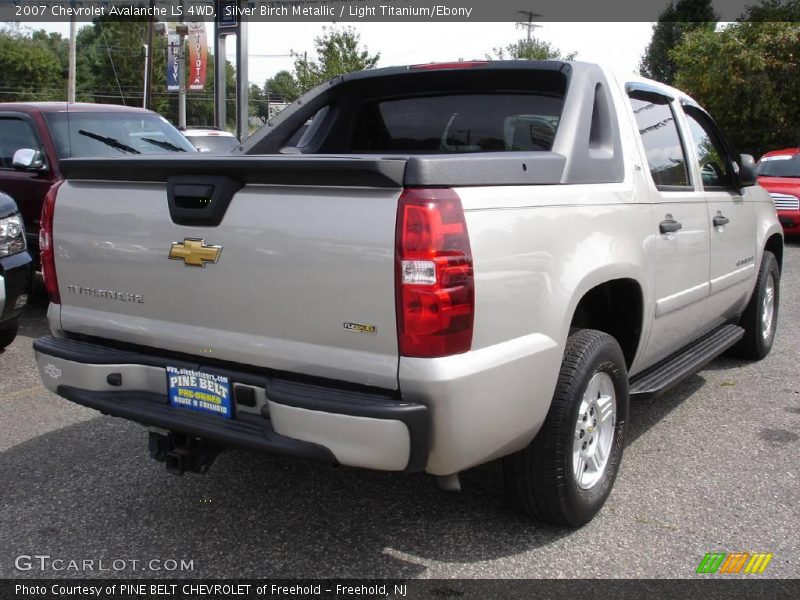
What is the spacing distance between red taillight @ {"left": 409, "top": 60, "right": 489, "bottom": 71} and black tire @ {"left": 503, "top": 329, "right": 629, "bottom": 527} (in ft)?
4.95

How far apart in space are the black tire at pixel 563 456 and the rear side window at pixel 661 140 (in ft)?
3.65

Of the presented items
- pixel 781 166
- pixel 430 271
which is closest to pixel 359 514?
pixel 430 271

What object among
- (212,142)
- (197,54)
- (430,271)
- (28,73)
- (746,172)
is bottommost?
(430,271)

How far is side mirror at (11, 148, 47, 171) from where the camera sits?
22.1ft

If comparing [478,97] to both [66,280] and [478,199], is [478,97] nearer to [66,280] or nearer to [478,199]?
[478,199]

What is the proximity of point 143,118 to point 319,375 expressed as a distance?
6.39 metres

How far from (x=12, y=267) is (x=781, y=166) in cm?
1311

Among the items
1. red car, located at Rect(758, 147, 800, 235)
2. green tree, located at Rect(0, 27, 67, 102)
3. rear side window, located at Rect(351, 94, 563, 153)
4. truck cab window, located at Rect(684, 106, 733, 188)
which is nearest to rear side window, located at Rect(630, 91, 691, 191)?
truck cab window, located at Rect(684, 106, 733, 188)

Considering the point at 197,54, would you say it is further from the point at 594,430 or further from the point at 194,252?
the point at 594,430

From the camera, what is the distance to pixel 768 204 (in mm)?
5473

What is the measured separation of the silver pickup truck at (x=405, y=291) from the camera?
94.0 inches

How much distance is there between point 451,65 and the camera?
12.8ft

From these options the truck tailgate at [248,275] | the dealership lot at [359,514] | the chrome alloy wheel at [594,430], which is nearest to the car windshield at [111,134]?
the dealership lot at [359,514]

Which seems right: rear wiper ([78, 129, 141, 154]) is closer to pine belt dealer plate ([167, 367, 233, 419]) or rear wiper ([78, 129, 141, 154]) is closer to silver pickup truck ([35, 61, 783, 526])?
silver pickup truck ([35, 61, 783, 526])
